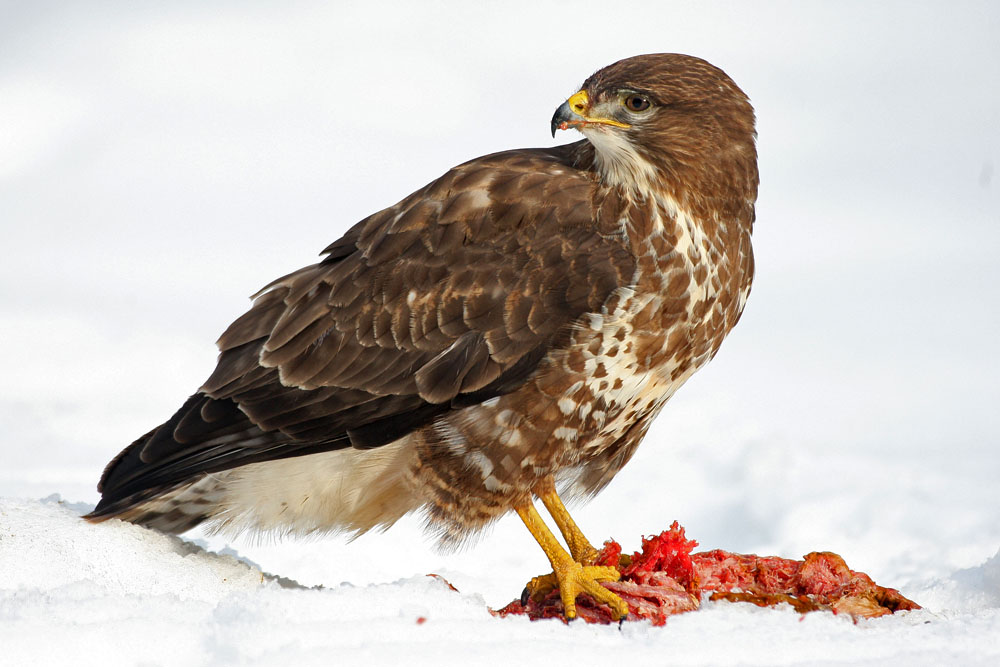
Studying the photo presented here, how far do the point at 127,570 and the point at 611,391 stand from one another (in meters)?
2.56

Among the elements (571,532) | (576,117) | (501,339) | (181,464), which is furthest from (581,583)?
(576,117)

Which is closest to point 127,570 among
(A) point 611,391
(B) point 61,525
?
(B) point 61,525

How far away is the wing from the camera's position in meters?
5.58

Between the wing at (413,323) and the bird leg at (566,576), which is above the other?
the wing at (413,323)

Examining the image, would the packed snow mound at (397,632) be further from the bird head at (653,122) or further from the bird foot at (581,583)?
the bird head at (653,122)

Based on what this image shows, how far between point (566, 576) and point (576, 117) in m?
2.21

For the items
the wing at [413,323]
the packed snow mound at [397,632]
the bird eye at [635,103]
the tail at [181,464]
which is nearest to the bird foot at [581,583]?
the packed snow mound at [397,632]

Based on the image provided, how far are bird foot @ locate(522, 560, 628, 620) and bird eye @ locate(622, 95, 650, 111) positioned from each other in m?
2.22

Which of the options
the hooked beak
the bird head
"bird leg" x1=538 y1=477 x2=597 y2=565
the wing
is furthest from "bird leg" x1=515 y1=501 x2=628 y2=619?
the hooked beak

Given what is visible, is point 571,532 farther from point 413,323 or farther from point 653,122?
point 653,122

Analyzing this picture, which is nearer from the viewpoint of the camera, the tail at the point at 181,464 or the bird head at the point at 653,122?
the bird head at the point at 653,122

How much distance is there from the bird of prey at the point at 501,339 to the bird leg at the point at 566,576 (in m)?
0.01

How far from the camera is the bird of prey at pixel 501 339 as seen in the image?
5551 millimetres

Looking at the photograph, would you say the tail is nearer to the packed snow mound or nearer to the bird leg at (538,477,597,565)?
the packed snow mound
